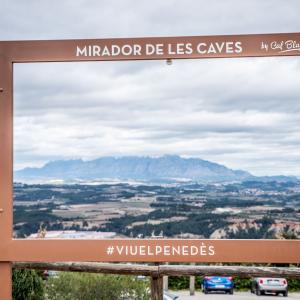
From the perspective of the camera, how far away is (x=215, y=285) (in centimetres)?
576

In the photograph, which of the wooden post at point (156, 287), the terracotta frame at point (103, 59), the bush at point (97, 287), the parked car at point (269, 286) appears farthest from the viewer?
the bush at point (97, 287)

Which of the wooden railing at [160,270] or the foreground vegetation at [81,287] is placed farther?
the foreground vegetation at [81,287]

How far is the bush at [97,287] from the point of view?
5.88 m

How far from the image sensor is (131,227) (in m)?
5.30

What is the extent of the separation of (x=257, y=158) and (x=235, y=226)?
25.9 inches

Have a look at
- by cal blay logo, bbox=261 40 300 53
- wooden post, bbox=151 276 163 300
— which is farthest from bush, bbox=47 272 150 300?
by cal blay logo, bbox=261 40 300 53

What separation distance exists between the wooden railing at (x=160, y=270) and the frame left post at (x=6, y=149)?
42cm

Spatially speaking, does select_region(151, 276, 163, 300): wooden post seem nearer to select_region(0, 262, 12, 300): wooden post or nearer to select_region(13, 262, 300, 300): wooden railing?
select_region(13, 262, 300, 300): wooden railing

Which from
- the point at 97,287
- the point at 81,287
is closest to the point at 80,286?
the point at 81,287

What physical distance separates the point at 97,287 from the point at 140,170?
Answer: 4.25ft

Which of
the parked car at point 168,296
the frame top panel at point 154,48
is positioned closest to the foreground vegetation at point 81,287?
the parked car at point 168,296

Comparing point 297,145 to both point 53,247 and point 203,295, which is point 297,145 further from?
point 53,247

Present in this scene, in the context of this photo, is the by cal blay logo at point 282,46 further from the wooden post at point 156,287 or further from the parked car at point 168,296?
the parked car at point 168,296

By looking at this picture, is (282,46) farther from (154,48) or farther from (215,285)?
(215,285)
